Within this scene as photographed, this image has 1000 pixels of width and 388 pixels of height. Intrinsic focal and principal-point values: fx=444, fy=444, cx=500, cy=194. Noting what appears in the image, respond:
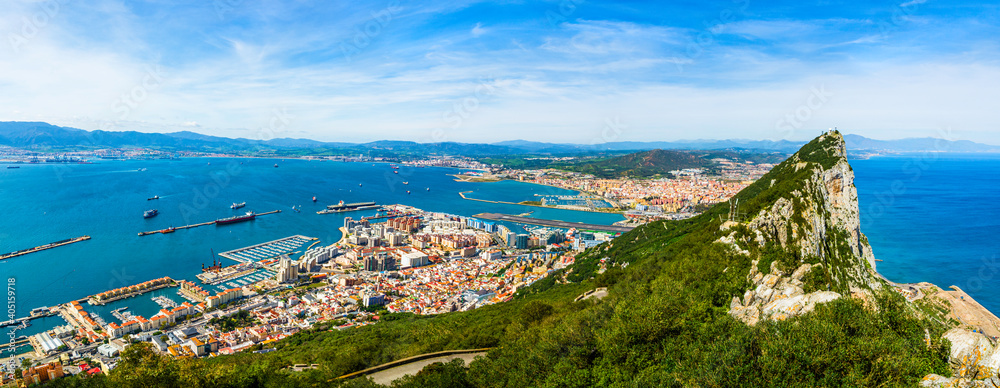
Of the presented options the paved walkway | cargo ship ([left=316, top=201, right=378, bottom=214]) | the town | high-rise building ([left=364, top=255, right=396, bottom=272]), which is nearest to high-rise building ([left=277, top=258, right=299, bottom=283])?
the town

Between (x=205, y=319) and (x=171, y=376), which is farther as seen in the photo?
(x=205, y=319)

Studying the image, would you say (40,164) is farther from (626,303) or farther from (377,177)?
(626,303)

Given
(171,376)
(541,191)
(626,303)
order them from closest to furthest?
(171,376), (626,303), (541,191)

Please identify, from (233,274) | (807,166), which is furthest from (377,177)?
(807,166)

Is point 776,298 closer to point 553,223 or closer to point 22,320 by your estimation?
point 22,320

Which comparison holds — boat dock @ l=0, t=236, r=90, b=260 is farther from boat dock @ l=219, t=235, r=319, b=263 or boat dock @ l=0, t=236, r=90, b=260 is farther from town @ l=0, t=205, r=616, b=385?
town @ l=0, t=205, r=616, b=385

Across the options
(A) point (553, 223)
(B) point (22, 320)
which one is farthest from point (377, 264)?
(A) point (553, 223)
